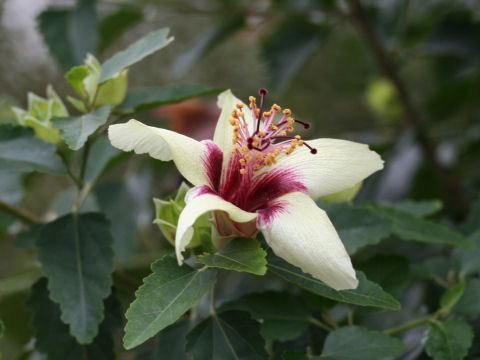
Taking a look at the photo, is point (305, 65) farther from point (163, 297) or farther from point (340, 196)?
point (163, 297)

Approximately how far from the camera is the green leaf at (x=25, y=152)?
2.04 ft

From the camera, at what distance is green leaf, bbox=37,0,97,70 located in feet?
3.35

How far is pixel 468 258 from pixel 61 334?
50 centimetres

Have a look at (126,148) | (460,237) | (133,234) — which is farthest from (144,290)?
(133,234)

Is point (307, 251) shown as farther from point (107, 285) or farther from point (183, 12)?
point (183, 12)

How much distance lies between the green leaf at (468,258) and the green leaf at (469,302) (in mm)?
49

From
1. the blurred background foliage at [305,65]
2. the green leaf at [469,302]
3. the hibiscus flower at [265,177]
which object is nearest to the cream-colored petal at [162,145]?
the hibiscus flower at [265,177]

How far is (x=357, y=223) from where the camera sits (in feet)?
2.00

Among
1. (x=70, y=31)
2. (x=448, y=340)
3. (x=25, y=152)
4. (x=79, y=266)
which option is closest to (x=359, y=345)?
(x=448, y=340)

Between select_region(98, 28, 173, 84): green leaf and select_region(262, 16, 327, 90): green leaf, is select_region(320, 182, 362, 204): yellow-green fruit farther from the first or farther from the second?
select_region(262, 16, 327, 90): green leaf

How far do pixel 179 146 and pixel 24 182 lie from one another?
466 millimetres

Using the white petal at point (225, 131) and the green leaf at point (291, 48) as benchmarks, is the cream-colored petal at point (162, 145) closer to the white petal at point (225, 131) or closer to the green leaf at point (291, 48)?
the white petal at point (225, 131)

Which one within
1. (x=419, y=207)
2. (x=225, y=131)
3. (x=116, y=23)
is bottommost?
(x=419, y=207)

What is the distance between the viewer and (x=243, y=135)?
55cm
